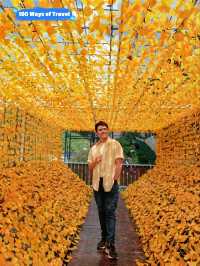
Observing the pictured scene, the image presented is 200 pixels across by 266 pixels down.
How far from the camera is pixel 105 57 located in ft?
21.5

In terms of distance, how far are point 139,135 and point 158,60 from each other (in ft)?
61.0

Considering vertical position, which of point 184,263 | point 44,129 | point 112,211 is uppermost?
point 44,129

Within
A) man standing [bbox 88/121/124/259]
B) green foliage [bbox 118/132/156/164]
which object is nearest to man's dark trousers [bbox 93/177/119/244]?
man standing [bbox 88/121/124/259]

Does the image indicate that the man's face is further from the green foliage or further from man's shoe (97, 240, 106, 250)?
the green foliage

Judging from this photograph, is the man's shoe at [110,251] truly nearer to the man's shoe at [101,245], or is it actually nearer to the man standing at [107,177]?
the man standing at [107,177]

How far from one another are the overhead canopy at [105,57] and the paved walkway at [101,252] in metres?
2.89

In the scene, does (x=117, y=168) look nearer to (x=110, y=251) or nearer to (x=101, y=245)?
(x=110, y=251)

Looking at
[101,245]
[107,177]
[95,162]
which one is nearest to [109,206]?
[107,177]

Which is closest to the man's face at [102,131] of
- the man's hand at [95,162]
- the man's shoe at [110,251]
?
the man's hand at [95,162]

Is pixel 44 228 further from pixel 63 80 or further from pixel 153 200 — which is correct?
pixel 153 200

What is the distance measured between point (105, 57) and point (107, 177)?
202 cm

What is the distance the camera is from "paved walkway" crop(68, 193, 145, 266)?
5.58 m

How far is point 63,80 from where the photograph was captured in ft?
27.3

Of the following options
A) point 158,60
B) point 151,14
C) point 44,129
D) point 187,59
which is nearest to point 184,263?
point 151,14
